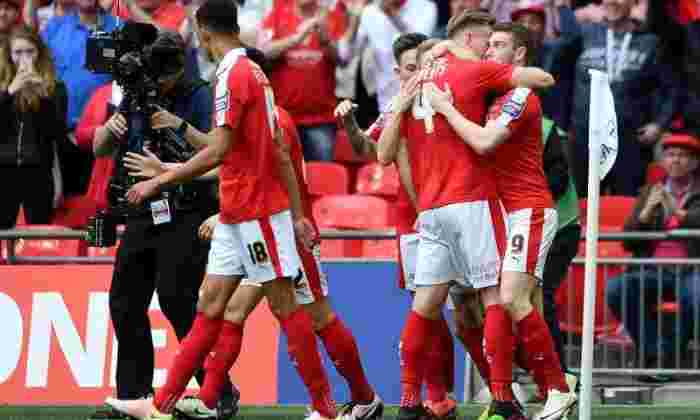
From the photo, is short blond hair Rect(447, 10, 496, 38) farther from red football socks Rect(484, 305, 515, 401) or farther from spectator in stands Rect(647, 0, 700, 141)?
spectator in stands Rect(647, 0, 700, 141)

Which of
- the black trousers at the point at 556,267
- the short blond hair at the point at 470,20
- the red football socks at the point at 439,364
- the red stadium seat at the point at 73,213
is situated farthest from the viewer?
the red stadium seat at the point at 73,213

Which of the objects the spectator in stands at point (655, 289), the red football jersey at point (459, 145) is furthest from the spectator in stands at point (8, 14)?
the red football jersey at point (459, 145)

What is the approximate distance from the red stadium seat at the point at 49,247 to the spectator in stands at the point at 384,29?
339cm

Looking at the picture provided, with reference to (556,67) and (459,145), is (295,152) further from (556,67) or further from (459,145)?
(556,67)

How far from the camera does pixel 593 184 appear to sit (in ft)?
28.5

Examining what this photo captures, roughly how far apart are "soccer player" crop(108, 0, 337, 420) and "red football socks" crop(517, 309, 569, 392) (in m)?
1.11

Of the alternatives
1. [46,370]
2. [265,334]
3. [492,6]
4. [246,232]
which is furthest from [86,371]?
[492,6]

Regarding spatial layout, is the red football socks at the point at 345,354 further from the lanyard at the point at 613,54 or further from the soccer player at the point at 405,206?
the lanyard at the point at 613,54

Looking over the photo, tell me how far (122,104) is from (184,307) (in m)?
1.23

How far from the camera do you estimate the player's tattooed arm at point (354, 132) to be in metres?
10.6

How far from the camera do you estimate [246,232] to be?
9805mm

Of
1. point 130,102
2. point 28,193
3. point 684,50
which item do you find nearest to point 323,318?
point 130,102

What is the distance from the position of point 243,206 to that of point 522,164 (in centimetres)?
156

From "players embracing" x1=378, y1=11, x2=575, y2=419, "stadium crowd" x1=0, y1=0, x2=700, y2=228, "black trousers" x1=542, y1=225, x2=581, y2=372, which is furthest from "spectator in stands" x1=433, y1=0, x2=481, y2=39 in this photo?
"players embracing" x1=378, y1=11, x2=575, y2=419
